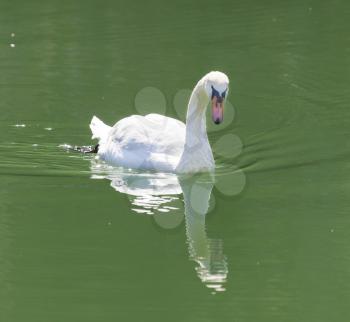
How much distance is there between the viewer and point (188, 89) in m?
15.0

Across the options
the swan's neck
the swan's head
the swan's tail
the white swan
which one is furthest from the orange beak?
the swan's tail

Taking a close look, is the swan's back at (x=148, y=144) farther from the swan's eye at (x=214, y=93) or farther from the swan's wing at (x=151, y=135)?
the swan's eye at (x=214, y=93)

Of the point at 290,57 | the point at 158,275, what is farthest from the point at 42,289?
the point at 290,57

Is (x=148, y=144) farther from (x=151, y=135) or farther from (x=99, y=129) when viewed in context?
(x=99, y=129)

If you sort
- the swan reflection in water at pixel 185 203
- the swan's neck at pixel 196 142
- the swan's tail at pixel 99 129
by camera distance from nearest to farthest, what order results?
the swan reflection in water at pixel 185 203 < the swan's neck at pixel 196 142 < the swan's tail at pixel 99 129

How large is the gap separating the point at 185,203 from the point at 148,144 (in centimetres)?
112

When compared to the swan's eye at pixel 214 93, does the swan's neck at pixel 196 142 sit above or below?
below

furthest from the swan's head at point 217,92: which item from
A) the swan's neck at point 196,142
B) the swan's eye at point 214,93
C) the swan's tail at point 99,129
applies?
the swan's tail at point 99,129

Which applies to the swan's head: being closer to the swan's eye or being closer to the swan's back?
the swan's eye

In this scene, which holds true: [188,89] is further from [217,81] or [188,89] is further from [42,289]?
[42,289]

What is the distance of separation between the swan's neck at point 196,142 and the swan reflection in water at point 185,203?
0.12 meters

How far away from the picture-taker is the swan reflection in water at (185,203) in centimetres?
899

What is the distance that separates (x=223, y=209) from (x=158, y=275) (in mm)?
1983

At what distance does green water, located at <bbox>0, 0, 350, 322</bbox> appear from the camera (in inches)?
328
